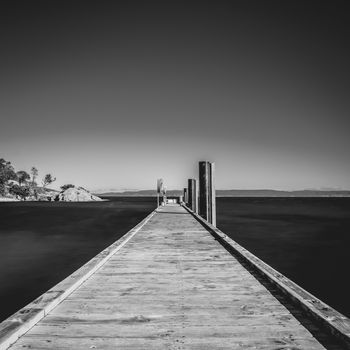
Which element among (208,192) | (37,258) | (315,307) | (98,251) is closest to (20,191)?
(98,251)

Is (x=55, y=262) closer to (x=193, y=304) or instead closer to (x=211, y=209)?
(x=211, y=209)

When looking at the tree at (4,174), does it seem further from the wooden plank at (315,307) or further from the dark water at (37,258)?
the wooden plank at (315,307)

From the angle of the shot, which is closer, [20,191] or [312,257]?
[312,257]

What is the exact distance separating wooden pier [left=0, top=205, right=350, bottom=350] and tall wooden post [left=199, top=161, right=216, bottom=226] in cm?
725

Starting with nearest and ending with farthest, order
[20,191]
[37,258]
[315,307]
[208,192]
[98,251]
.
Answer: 1. [315,307]
2. [208,192]
3. [37,258]
4. [98,251]
5. [20,191]

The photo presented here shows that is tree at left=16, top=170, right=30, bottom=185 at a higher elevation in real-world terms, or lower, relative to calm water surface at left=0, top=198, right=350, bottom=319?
higher

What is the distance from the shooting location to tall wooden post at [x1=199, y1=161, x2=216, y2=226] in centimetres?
1216

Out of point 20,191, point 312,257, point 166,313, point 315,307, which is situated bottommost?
point 312,257

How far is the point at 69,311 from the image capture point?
3074 mm

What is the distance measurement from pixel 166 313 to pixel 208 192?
928 centimetres

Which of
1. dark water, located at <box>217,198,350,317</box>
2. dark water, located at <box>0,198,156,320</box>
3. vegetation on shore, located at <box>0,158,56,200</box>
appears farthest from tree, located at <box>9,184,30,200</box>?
dark water, located at <box>217,198,350,317</box>

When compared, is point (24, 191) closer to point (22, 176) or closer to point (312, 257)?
point (22, 176)

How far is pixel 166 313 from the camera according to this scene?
307cm

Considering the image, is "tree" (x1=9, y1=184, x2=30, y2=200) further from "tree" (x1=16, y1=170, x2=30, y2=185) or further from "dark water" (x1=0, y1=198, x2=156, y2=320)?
"dark water" (x1=0, y1=198, x2=156, y2=320)
